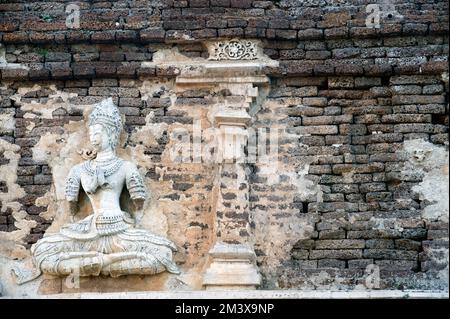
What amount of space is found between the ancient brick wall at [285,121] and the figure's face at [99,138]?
0.22 m

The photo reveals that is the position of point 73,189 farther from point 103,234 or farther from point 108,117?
point 108,117

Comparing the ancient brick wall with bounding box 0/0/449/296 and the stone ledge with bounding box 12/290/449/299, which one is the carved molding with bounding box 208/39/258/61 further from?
the stone ledge with bounding box 12/290/449/299

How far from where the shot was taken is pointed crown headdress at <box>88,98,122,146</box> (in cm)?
1041

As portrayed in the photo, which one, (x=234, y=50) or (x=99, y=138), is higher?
(x=234, y=50)

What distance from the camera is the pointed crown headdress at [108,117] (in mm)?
10414

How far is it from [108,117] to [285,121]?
1.47 m

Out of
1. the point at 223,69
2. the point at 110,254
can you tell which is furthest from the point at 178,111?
the point at 110,254

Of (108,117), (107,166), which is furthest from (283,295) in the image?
(108,117)

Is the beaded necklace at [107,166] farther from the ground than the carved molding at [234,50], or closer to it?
closer to it

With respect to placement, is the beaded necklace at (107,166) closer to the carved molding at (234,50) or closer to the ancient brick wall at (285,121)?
the ancient brick wall at (285,121)

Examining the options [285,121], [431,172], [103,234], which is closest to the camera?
[103,234]

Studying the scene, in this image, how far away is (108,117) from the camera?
1043 cm

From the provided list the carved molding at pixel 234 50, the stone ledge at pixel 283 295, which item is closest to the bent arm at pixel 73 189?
the stone ledge at pixel 283 295

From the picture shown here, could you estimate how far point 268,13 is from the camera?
10812 mm
